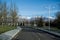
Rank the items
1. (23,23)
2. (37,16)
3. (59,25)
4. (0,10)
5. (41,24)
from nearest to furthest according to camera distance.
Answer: (0,10) → (59,25) → (41,24) → (37,16) → (23,23)

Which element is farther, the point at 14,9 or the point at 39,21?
the point at 39,21

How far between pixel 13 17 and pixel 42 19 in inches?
1490

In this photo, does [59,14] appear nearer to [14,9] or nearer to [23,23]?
[14,9]

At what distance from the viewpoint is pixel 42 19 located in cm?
11044

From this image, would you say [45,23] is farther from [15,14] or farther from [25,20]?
[25,20]

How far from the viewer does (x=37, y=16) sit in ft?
387

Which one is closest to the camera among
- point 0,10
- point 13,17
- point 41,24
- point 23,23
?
point 0,10

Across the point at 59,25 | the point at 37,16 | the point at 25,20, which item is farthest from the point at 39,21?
the point at 25,20

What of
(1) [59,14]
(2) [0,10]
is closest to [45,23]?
(1) [59,14]

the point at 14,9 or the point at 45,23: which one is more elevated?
the point at 14,9

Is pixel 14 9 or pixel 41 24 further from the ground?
pixel 14 9

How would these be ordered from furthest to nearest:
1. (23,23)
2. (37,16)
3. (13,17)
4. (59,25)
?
(23,23) < (37,16) < (13,17) < (59,25)

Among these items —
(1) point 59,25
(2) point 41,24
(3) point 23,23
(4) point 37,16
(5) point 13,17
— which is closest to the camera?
(1) point 59,25

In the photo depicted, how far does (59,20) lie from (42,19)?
1464 inches
